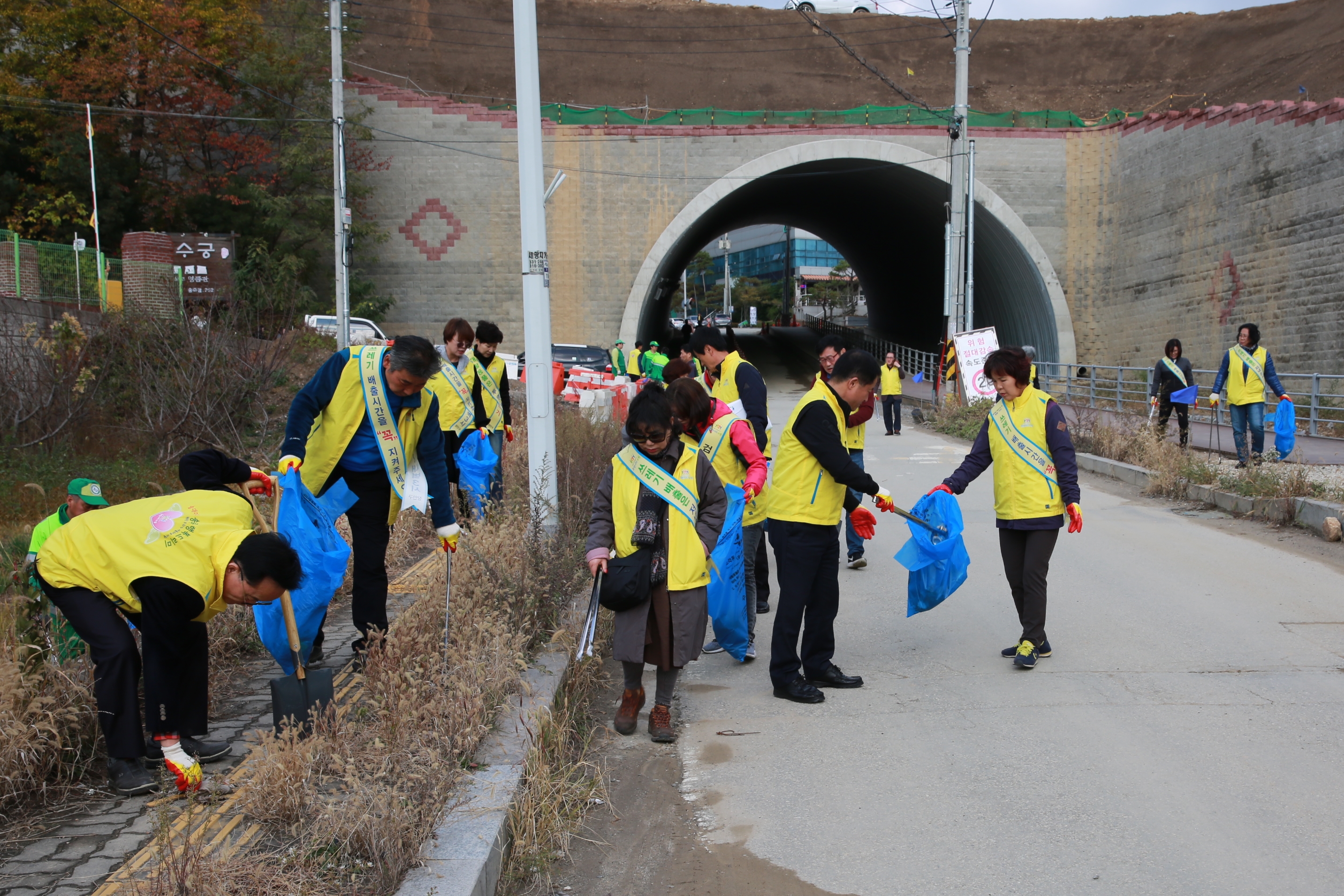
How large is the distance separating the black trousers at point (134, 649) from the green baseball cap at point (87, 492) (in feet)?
1.31

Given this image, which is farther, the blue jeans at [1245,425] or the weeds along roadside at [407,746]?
the blue jeans at [1245,425]

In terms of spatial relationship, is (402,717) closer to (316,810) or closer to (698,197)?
(316,810)

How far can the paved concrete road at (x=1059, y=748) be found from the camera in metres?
3.63

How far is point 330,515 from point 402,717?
1.54 meters

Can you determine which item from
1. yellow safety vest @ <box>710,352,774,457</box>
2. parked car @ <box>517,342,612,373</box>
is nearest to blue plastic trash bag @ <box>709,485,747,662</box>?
yellow safety vest @ <box>710,352,774,457</box>

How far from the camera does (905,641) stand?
21.4 ft

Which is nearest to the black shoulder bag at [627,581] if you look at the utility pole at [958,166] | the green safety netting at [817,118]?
the utility pole at [958,166]

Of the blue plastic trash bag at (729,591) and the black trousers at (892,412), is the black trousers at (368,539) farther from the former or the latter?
the black trousers at (892,412)

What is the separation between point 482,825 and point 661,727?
5.06ft

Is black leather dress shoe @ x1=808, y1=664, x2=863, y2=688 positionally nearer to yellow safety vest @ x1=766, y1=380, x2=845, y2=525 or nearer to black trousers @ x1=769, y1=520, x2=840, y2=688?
black trousers @ x1=769, y1=520, x2=840, y2=688

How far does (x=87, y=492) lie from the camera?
4.17 meters

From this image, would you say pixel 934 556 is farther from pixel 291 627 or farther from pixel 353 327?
pixel 353 327

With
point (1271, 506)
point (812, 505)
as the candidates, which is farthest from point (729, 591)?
point (1271, 506)

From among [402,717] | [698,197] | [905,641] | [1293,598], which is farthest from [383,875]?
[698,197]
